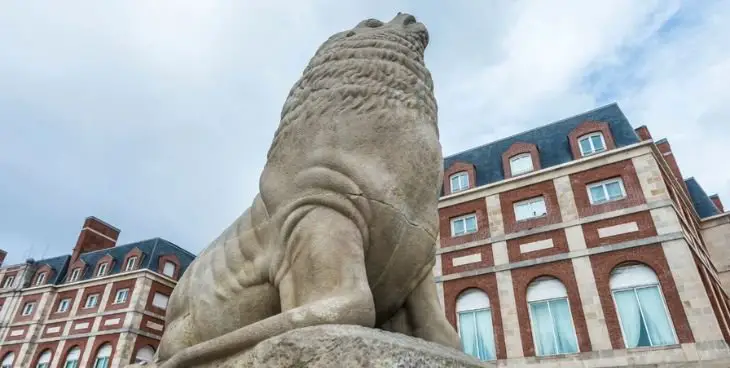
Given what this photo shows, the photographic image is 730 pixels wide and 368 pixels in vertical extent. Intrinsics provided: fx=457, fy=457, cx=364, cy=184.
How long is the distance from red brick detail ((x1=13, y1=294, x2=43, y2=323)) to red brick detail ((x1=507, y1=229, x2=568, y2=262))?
2970cm

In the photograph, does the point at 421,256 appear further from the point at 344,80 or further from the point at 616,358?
the point at 616,358

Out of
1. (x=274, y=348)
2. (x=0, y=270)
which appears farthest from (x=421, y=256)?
(x=0, y=270)

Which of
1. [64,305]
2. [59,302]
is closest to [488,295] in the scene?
[64,305]

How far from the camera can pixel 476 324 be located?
1575 centimetres

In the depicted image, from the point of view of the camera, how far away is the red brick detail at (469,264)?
16781 millimetres

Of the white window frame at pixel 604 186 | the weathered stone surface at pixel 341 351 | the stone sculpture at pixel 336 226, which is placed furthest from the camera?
the white window frame at pixel 604 186

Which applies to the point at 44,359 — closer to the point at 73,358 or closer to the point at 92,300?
the point at 73,358

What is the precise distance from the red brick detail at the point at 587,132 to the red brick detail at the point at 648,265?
13.9 ft

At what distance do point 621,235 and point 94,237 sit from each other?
33773mm

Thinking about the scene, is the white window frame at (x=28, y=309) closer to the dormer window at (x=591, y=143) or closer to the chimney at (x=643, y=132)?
the dormer window at (x=591, y=143)

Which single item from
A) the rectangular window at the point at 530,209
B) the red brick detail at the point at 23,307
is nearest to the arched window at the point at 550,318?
the rectangular window at the point at 530,209

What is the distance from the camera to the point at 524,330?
1482cm

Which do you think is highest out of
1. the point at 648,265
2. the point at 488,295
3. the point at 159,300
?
the point at 159,300

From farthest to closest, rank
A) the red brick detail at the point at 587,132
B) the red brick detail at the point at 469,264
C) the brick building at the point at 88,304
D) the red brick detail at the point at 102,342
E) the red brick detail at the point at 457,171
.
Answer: the brick building at the point at 88,304 → the red brick detail at the point at 102,342 → the red brick detail at the point at 457,171 → the red brick detail at the point at 587,132 → the red brick detail at the point at 469,264
